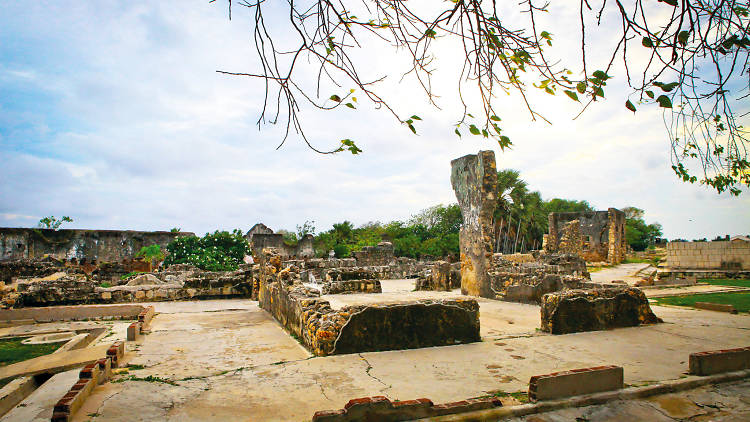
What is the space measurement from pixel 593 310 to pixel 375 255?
17.5 metres

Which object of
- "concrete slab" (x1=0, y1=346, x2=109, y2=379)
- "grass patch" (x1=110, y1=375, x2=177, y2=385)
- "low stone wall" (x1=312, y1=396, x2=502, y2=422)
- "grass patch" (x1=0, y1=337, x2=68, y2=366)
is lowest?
"grass patch" (x1=0, y1=337, x2=68, y2=366)

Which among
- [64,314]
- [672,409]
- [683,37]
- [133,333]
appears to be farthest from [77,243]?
[683,37]

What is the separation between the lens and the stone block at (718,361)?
4035mm

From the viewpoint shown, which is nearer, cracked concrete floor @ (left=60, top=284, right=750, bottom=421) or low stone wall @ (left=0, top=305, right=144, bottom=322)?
cracked concrete floor @ (left=60, top=284, right=750, bottom=421)

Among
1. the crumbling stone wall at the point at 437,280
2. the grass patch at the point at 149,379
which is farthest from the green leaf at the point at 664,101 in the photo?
the crumbling stone wall at the point at 437,280

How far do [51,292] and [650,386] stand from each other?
40.9 ft

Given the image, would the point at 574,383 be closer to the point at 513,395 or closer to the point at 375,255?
the point at 513,395

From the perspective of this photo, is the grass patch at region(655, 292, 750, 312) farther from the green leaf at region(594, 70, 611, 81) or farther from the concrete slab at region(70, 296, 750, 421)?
the green leaf at region(594, 70, 611, 81)

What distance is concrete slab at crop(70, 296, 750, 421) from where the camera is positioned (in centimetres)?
347

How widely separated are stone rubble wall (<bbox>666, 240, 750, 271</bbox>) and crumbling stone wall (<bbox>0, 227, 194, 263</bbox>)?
26.0 m

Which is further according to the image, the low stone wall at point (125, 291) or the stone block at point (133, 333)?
the low stone wall at point (125, 291)

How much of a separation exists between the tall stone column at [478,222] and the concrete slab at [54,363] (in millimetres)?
8521

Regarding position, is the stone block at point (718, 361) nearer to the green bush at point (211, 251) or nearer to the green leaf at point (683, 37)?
the green leaf at point (683, 37)

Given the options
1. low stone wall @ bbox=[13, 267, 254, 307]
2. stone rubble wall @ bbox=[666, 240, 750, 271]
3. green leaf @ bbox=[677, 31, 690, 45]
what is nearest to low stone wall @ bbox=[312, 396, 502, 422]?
green leaf @ bbox=[677, 31, 690, 45]
